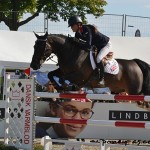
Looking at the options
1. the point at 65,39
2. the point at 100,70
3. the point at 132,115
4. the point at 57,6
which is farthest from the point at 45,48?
the point at 57,6

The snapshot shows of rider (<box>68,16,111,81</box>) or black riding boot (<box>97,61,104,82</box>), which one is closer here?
rider (<box>68,16,111,81</box>)

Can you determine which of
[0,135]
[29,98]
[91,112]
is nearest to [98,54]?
[29,98]

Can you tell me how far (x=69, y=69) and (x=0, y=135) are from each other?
5.24 m

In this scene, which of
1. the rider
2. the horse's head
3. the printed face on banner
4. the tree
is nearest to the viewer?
the horse's head

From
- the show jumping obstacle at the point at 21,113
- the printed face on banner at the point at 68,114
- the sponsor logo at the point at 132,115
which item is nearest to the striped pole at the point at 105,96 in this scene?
the show jumping obstacle at the point at 21,113

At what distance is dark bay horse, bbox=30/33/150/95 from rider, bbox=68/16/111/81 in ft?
0.49

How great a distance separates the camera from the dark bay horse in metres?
9.48

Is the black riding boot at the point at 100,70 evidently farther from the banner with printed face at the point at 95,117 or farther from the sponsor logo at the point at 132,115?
the sponsor logo at the point at 132,115

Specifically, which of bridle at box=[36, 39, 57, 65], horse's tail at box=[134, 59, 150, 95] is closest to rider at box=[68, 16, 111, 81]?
bridle at box=[36, 39, 57, 65]

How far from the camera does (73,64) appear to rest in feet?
31.2

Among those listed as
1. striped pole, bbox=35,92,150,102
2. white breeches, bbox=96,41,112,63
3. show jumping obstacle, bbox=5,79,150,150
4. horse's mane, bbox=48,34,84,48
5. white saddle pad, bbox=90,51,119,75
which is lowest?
show jumping obstacle, bbox=5,79,150,150

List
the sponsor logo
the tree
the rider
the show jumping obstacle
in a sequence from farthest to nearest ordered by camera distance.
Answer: the tree < the sponsor logo < the rider < the show jumping obstacle

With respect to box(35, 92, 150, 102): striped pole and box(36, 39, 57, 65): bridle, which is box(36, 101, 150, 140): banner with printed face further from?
box(35, 92, 150, 102): striped pole

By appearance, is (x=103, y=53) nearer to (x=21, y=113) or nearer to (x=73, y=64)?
(x=73, y=64)
